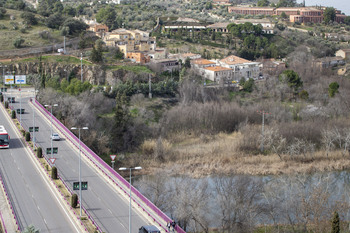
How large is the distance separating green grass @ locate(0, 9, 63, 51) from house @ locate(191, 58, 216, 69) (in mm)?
18989

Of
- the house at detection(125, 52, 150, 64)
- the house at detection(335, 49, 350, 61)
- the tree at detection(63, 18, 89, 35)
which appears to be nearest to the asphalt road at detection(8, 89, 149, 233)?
the house at detection(125, 52, 150, 64)

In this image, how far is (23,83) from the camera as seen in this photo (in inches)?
2445

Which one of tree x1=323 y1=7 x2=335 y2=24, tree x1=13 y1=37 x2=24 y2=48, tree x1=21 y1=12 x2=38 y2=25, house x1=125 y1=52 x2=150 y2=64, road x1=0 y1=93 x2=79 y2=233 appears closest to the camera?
road x1=0 y1=93 x2=79 y2=233

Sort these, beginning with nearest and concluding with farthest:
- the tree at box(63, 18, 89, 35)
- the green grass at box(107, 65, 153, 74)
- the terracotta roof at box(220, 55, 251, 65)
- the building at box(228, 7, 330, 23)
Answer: the green grass at box(107, 65, 153, 74)
the terracotta roof at box(220, 55, 251, 65)
the tree at box(63, 18, 89, 35)
the building at box(228, 7, 330, 23)

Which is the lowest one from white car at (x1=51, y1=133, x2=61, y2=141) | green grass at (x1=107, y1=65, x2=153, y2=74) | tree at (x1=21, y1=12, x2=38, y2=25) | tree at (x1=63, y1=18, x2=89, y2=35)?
white car at (x1=51, y1=133, x2=61, y2=141)

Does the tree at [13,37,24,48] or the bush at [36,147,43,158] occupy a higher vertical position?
the tree at [13,37,24,48]

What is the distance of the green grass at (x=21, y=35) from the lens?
7575cm

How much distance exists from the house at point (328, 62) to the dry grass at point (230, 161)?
36.4 metres

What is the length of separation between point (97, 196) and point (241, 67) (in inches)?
2065

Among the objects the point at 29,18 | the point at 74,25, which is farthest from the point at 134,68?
the point at 29,18

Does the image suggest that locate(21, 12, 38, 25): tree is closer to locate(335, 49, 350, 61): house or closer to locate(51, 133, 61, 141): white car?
locate(51, 133, 61, 141): white car

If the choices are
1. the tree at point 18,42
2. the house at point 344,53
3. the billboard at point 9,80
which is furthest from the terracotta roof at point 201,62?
the billboard at point 9,80

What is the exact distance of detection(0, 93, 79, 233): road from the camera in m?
26.5

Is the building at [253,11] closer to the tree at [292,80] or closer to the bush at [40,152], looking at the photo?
the tree at [292,80]
